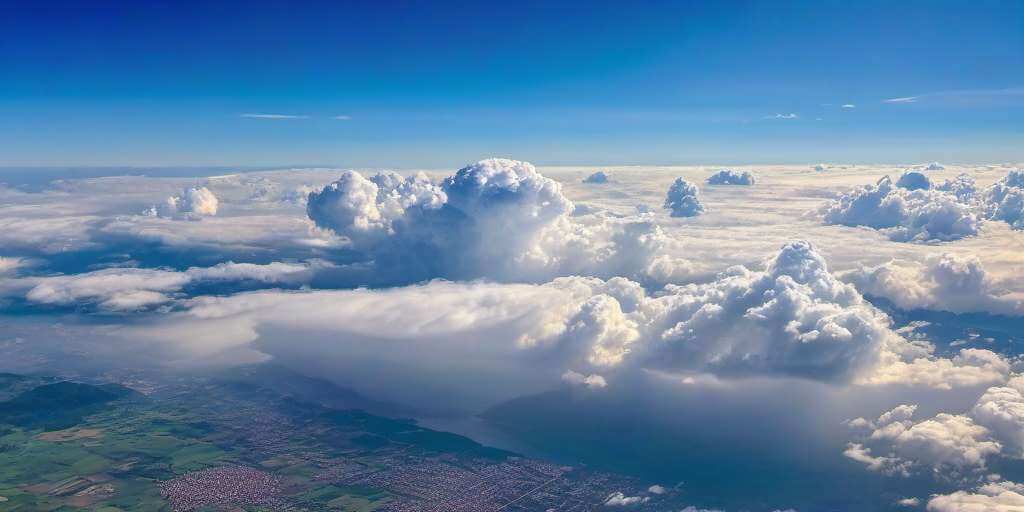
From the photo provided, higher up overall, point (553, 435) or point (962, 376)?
point (962, 376)

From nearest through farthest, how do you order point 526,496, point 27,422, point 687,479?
1. point 526,496
2. point 687,479
3. point 27,422

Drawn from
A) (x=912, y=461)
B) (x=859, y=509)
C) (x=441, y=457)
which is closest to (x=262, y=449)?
(x=441, y=457)

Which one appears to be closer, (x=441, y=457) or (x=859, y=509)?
(x=859, y=509)

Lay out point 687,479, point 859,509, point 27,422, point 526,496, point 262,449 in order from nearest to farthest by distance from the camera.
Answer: point 859,509
point 526,496
point 687,479
point 262,449
point 27,422

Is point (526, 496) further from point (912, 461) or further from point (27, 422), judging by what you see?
point (27, 422)

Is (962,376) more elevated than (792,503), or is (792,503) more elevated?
(962,376)

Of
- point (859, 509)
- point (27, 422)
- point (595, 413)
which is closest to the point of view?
point (859, 509)

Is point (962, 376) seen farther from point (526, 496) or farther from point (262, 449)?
point (262, 449)

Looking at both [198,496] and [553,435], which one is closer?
[198,496]

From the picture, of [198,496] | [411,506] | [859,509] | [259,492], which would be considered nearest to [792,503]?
[859,509]
